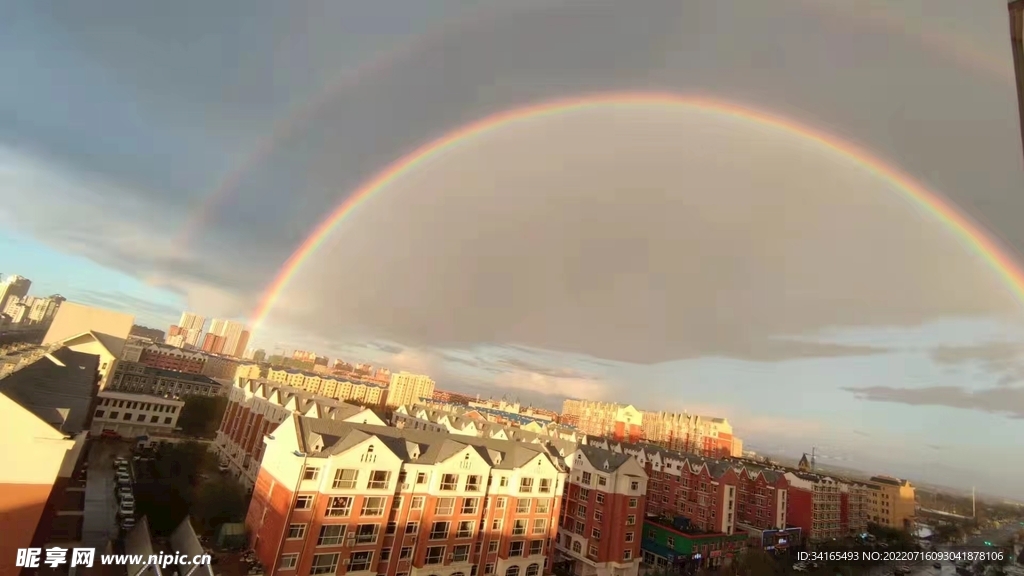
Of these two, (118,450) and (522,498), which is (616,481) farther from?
(118,450)

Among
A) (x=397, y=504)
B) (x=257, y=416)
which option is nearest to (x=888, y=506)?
(x=397, y=504)

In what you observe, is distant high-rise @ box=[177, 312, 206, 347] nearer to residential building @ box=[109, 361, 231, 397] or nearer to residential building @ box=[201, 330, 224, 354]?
residential building @ box=[201, 330, 224, 354]

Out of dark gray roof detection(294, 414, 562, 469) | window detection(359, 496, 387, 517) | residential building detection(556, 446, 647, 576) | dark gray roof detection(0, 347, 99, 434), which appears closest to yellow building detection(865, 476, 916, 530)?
residential building detection(556, 446, 647, 576)

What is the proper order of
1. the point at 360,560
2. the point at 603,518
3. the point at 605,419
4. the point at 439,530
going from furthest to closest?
the point at 605,419
the point at 603,518
the point at 439,530
the point at 360,560

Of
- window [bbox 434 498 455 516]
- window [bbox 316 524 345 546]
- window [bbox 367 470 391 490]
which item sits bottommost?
window [bbox 316 524 345 546]

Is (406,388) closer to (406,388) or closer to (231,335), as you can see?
(406,388)

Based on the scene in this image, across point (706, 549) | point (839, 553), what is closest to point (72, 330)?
point (706, 549)
